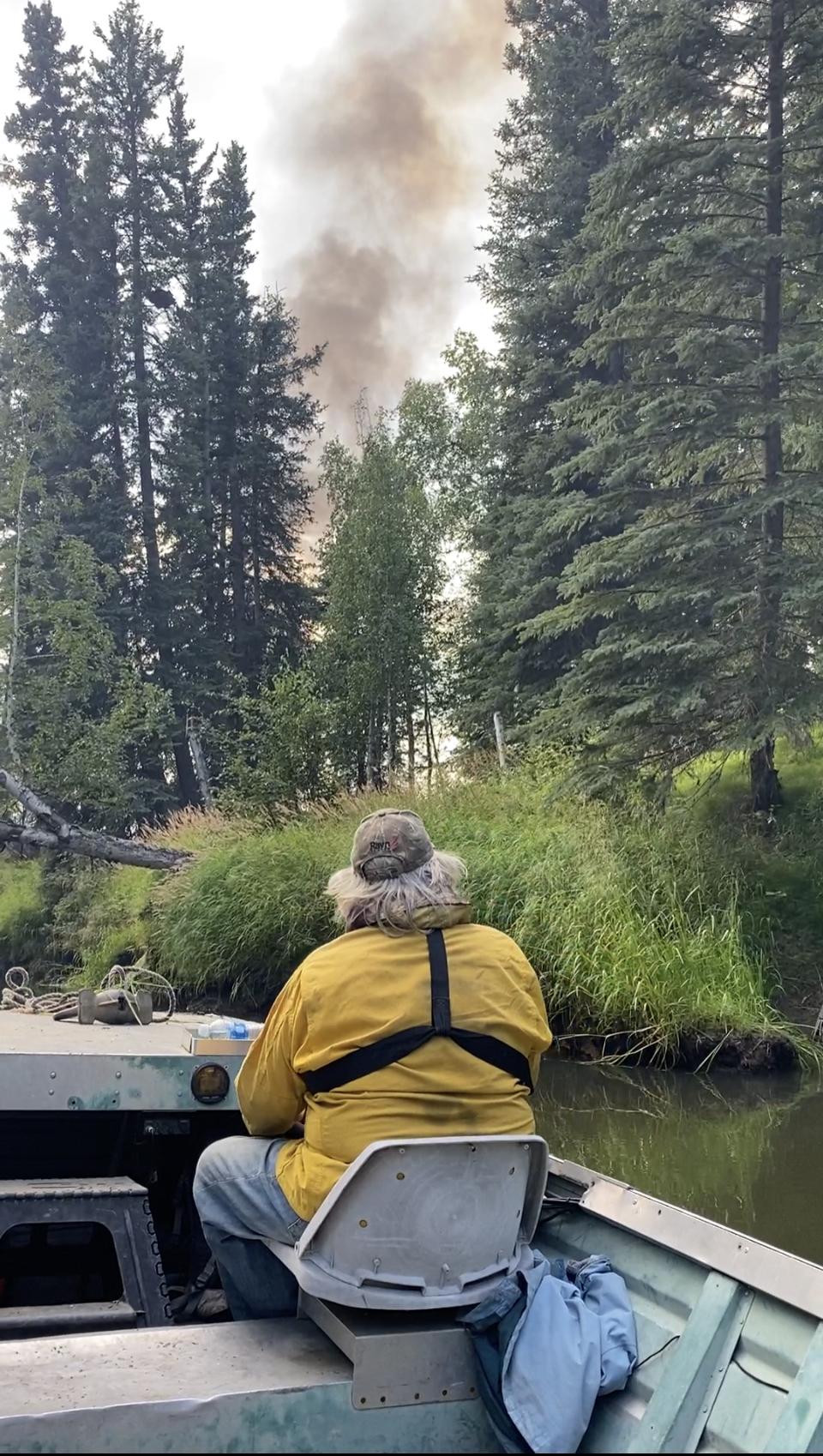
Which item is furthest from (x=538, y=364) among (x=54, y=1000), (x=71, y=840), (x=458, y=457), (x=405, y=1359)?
(x=405, y=1359)

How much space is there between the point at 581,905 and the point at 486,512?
12.9 meters

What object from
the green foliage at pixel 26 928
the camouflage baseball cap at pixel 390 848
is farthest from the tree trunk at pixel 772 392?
the green foliage at pixel 26 928

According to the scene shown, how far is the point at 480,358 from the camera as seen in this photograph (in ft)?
81.7

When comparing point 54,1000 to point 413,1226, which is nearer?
point 413,1226

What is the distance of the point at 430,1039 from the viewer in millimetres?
2197

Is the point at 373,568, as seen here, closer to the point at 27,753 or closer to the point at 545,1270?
the point at 27,753

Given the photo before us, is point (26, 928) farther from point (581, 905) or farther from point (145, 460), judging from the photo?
point (145, 460)

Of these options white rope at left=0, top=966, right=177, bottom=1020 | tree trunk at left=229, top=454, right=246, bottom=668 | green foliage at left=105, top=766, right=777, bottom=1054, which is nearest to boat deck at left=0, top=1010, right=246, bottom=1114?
white rope at left=0, top=966, right=177, bottom=1020

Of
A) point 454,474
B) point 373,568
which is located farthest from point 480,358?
point 373,568

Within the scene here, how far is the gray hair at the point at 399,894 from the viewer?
7.52ft

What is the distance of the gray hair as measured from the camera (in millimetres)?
2291

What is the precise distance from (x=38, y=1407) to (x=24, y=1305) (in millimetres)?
1294

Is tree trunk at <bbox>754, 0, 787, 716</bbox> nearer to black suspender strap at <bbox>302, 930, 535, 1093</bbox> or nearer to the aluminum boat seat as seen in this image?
black suspender strap at <bbox>302, 930, 535, 1093</bbox>

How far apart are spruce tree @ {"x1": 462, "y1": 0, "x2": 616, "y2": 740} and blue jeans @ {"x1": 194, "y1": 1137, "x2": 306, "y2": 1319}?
1283 cm
